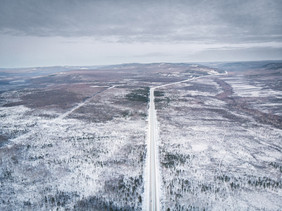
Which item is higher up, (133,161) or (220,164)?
(133,161)

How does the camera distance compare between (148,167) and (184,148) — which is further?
(184,148)

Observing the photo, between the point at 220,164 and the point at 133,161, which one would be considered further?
the point at 133,161

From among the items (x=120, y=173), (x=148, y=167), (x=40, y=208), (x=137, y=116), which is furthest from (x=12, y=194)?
(x=137, y=116)

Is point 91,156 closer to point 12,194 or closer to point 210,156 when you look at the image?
point 12,194

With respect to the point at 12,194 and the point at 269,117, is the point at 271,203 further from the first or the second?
the point at 269,117

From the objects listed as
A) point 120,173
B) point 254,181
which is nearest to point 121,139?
point 120,173

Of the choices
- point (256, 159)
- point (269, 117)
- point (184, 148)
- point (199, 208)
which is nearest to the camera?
point (199, 208)

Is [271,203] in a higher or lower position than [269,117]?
lower

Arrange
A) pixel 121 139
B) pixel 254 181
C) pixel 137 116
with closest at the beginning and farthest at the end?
pixel 254 181 < pixel 121 139 < pixel 137 116

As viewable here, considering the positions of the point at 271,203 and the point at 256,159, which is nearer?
the point at 271,203
